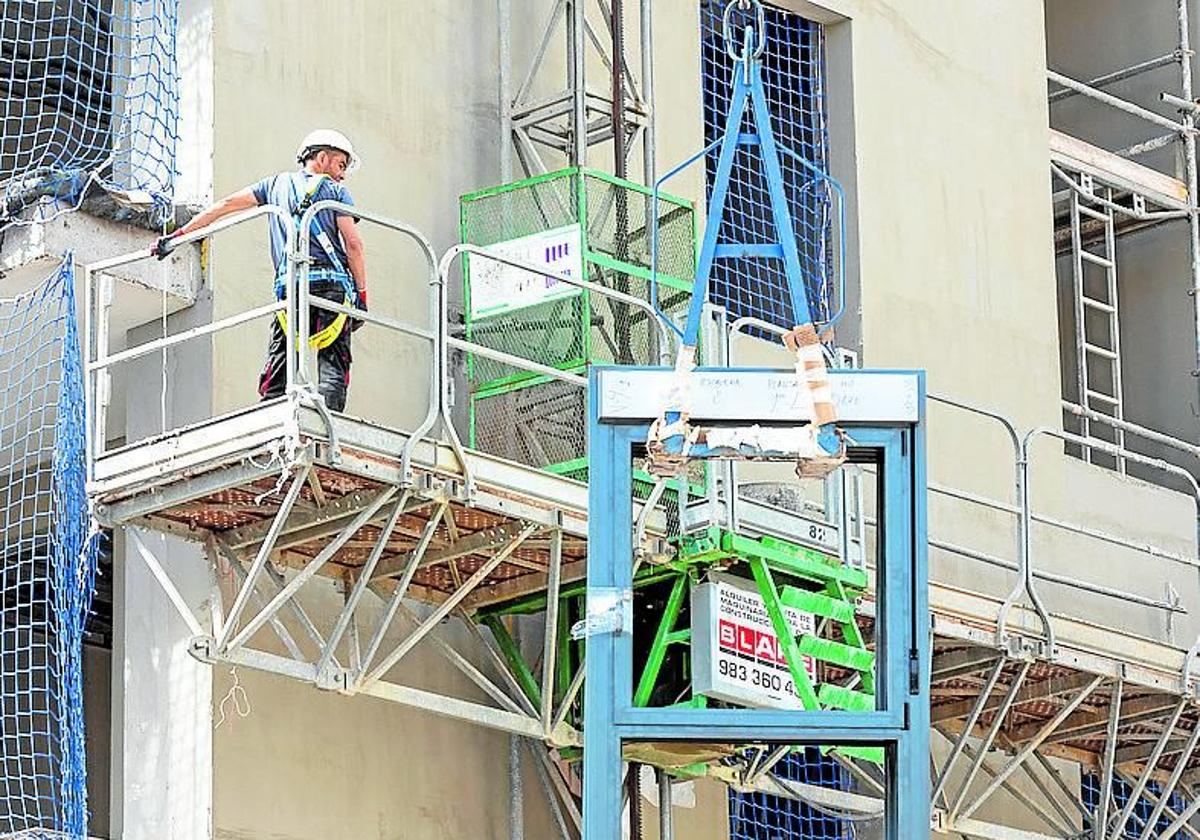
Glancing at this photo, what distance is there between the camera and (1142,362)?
25.1 meters

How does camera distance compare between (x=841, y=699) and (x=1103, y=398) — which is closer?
(x=841, y=699)

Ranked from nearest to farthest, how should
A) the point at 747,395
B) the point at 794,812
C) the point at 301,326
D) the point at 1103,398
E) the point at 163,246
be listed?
the point at 747,395
the point at 301,326
the point at 163,246
the point at 794,812
the point at 1103,398

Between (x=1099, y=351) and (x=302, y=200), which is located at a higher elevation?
(x=1099, y=351)

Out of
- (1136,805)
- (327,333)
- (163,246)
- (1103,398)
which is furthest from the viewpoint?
(1103,398)

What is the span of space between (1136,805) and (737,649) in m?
7.38

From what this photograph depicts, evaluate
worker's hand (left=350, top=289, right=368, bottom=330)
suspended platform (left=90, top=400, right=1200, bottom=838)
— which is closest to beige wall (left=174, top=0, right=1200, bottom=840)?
suspended platform (left=90, top=400, right=1200, bottom=838)

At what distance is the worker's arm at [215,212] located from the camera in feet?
50.2

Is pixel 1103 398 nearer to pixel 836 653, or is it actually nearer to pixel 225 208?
pixel 836 653

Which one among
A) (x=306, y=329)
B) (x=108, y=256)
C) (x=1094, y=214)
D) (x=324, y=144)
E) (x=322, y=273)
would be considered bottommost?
(x=306, y=329)

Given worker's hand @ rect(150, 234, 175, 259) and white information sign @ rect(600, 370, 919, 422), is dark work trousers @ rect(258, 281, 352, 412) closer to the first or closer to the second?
worker's hand @ rect(150, 234, 175, 259)

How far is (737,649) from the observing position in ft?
53.4

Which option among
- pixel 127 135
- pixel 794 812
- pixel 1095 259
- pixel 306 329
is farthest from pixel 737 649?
pixel 1095 259

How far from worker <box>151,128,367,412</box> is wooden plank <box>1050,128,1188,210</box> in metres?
9.46

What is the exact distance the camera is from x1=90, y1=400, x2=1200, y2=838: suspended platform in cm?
1477
